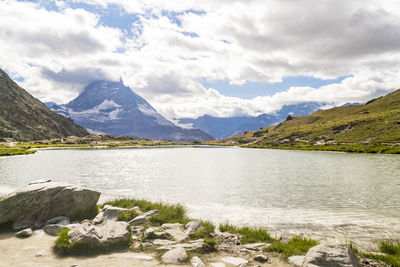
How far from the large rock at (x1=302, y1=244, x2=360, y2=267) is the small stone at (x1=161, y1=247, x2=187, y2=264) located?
17.5ft

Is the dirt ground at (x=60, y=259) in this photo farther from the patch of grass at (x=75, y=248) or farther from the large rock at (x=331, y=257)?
the large rock at (x=331, y=257)

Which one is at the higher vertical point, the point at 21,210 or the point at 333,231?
the point at 21,210

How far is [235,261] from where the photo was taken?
11961 millimetres

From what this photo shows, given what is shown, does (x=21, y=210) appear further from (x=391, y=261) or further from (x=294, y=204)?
(x=294, y=204)

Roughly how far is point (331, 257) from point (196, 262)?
569 centimetres

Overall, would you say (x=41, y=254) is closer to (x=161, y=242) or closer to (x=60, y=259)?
(x=60, y=259)

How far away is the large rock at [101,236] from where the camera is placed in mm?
12961

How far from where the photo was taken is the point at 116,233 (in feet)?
45.7

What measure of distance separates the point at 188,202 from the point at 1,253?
53.2 ft

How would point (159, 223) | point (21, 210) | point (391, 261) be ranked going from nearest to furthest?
1. point (391, 261)
2. point (21, 210)
3. point (159, 223)

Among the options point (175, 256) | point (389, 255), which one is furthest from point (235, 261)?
point (389, 255)

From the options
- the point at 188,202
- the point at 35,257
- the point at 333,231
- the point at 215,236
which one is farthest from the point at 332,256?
the point at 188,202

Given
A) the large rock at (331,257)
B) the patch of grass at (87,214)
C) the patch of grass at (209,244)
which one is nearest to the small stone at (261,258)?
the large rock at (331,257)

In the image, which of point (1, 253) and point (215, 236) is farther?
point (215, 236)
